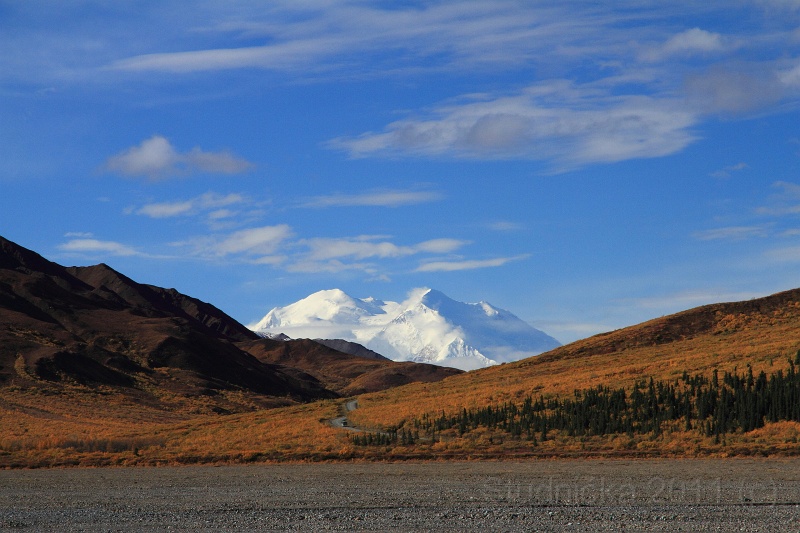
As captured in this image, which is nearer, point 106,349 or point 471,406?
point 471,406

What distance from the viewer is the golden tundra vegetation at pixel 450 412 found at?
121ft

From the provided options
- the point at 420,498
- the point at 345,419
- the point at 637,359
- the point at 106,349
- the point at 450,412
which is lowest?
the point at 420,498

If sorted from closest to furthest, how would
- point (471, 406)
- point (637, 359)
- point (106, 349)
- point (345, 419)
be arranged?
1. point (471, 406)
2. point (345, 419)
3. point (637, 359)
4. point (106, 349)

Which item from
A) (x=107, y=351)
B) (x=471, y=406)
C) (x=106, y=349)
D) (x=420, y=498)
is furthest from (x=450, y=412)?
(x=106, y=349)

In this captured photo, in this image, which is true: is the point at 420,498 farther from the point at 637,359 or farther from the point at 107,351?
the point at 107,351

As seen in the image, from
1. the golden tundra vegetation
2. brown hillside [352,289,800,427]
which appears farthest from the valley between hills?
brown hillside [352,289,800,427]

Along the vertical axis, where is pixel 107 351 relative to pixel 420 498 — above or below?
above

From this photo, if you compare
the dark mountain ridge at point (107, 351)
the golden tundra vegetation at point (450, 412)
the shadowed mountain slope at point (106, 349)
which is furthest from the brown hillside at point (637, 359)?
the shadowed mountain slope at point (106, 349)

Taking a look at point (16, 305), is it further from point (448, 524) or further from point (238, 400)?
point (448, 524)

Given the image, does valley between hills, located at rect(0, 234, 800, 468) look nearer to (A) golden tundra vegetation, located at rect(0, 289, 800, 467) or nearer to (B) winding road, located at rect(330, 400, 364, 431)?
(A) golden tundra vegetation, located at rect(0, 289, 800, 467)

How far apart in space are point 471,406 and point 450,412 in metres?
1.90

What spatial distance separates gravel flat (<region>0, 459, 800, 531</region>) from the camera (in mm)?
18078

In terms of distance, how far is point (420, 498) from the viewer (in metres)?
22.0

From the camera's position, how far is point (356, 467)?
32531mm
